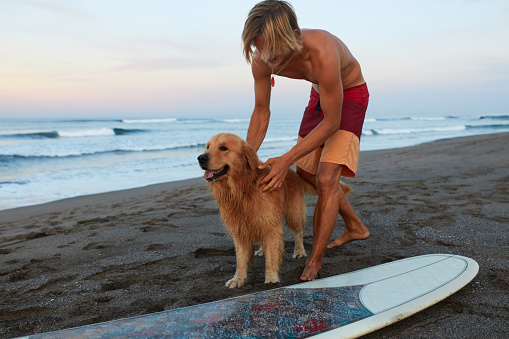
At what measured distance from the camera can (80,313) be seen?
8.64 ft

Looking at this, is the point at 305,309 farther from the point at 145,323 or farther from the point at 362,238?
the point at 362,238

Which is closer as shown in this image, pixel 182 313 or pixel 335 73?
pixel 182 313

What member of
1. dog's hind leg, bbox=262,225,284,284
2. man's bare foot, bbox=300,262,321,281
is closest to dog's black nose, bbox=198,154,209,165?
dog's hind leg, bbox=262,225,284,284

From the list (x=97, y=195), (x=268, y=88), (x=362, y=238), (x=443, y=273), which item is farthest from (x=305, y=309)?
(x=97, y=195)

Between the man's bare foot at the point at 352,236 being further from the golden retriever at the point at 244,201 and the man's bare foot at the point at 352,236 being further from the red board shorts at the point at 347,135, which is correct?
the golden retriever at the point at 244,201

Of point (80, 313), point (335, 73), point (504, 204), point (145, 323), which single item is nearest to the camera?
point (145, 323)

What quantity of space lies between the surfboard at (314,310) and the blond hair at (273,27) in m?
1.63

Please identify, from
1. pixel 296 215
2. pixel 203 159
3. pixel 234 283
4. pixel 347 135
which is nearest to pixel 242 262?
pixel 234 283

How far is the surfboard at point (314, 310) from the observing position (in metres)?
2.04

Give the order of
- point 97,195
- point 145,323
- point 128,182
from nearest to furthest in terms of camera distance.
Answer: point 145,323 < point 97,195 < point 128,182

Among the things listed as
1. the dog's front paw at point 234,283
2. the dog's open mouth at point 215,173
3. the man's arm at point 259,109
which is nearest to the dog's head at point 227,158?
the dog's open mouth at point 215,173

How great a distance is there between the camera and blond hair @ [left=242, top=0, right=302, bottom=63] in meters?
2.61

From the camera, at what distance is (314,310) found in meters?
Answer: 2.26

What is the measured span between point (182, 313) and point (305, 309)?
708 mm
